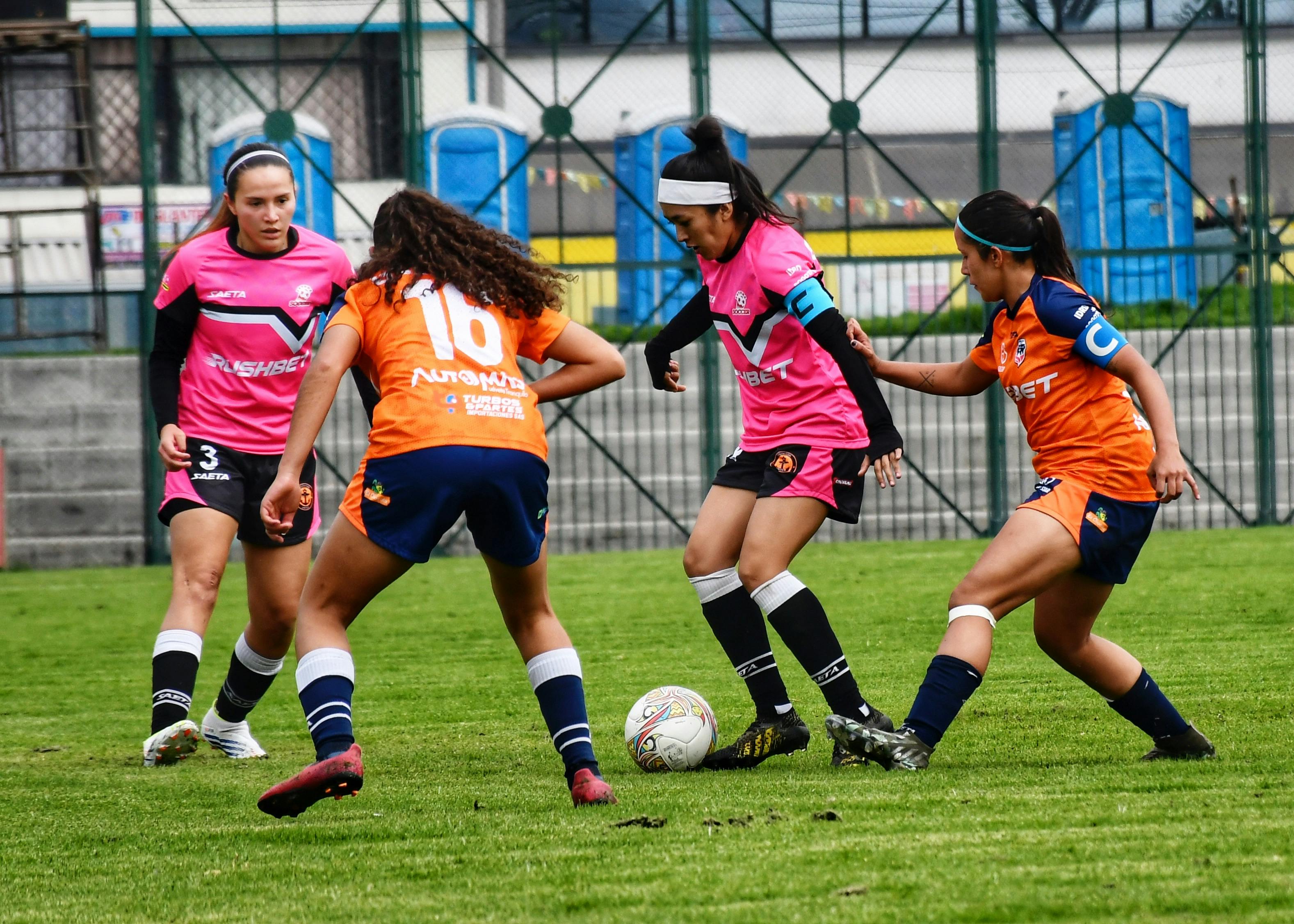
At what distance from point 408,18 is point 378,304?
Result: 1329 cm

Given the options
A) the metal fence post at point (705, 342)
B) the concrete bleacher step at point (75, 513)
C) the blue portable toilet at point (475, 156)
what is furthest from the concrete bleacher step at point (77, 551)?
the metal fence post at point (705, 342)

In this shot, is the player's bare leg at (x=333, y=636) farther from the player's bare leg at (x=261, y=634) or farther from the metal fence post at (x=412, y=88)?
the metal fence post at (x=412, y=88)

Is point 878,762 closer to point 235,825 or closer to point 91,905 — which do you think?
point 235,825

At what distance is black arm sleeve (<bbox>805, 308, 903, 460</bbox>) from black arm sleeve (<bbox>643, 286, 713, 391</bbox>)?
2.05 ft

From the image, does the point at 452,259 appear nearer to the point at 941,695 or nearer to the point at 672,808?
the point at 672,808

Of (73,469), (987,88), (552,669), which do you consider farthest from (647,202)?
(552,669)

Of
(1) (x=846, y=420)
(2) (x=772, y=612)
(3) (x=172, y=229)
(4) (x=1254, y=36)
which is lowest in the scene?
(2) (x=772, y=612)

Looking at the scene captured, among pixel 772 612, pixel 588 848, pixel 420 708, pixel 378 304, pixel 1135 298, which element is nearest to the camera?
pixel 588 848

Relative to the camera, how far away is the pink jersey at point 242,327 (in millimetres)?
5484

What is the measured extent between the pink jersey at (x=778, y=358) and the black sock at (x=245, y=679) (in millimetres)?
1867

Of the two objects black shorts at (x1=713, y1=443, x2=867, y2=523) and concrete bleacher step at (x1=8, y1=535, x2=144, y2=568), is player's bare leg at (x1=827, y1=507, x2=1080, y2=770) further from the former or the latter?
concrete bleacher step at (x1=8, y1=535, x2=144, y2=568)

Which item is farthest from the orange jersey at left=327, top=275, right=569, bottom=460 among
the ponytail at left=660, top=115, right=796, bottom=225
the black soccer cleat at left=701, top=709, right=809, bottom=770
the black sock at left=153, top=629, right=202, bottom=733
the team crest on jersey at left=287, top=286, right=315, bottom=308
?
the black sock at left=153, top=629, right=202, bottom=733

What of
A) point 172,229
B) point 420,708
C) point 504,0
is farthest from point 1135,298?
point 420,708

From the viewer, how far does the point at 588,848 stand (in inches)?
138
